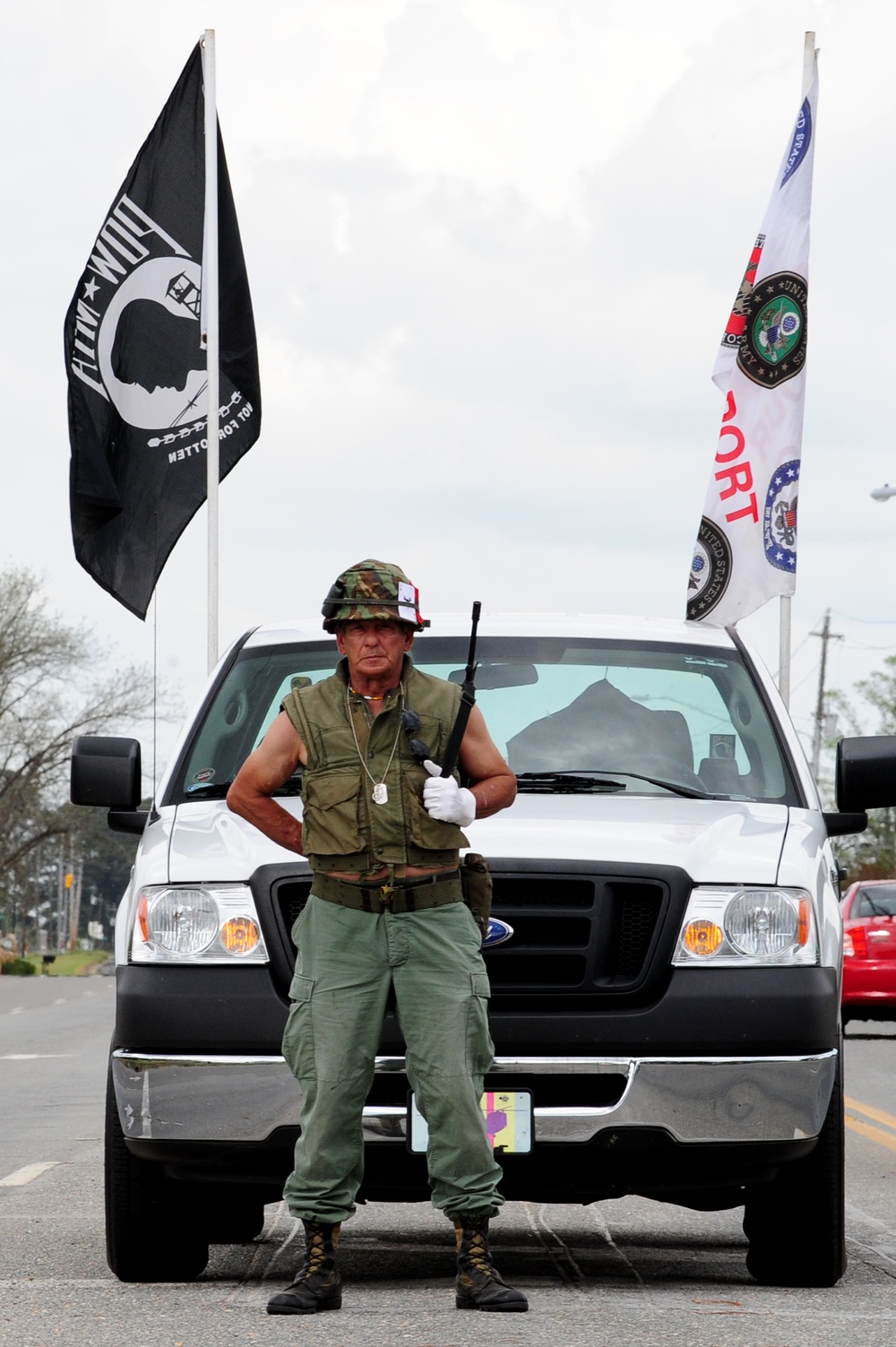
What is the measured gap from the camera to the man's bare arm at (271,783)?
5.55 meters

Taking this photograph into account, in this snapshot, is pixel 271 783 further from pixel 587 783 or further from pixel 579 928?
pixel 587 783

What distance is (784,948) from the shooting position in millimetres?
5707

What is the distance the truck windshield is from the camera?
652cm

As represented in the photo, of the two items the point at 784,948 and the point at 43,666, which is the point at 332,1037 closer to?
the point at 784,948

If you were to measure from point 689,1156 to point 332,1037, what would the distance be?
0.98 meters

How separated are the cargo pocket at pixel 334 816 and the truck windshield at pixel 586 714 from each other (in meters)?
1.00

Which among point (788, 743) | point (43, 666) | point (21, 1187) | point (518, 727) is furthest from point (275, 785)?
point (43, 666)

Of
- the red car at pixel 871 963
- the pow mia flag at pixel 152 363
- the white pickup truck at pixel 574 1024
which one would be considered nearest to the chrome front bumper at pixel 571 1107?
the white pickup truck at pixel 574 1024

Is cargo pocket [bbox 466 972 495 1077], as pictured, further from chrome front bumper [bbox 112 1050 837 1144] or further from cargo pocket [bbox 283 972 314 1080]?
cargo pocket [bbox 283 972 314 1080]

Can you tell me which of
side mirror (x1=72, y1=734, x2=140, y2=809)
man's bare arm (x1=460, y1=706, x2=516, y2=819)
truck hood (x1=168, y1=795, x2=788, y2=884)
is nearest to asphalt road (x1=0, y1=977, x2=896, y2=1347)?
truck hood (x1=168, y1=795, x2=788, y2=884)

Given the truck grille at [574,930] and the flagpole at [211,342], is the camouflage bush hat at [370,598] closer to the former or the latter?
the truck grille at [574,930]

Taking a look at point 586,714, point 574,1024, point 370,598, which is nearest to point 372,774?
point 370,598

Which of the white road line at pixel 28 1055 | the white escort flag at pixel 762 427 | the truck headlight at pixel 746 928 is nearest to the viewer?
the truck headlight at pixel 746 928

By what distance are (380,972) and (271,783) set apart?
0.54m
